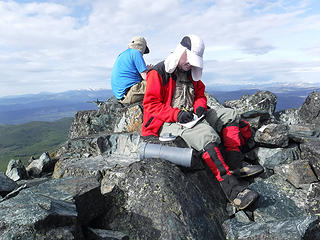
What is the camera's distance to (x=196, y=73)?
8.59 metres

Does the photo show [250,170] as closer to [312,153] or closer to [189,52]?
[312,153]

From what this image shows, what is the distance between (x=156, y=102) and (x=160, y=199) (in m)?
3.47

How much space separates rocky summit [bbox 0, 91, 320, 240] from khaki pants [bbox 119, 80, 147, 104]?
10.3 feet

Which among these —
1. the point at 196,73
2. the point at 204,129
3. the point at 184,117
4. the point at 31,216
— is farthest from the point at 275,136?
the point at 31,216

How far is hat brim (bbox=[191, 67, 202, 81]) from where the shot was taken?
850cm

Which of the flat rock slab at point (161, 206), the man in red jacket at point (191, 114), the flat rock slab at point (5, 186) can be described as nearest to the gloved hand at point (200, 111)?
the man in red jacket at point (191, 114)

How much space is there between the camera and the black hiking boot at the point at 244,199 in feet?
21.4

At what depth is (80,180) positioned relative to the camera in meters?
6.22

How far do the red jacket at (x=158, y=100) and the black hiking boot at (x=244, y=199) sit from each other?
297 centimetres

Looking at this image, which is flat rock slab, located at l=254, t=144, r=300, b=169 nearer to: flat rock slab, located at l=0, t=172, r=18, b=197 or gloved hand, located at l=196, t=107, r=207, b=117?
gloved hand, located at l=196, t=107, r=207, b=117

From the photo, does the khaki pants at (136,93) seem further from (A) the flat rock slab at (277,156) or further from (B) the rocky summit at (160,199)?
(A) the flat rock slab at (277,156)

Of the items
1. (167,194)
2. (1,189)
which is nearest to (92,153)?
(1,189)

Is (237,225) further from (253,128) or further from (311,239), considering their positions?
(253,128)

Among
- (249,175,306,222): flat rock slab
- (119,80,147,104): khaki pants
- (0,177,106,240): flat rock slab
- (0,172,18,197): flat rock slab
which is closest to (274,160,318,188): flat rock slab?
(249,175,306,222): flat rock slab
